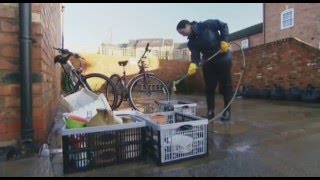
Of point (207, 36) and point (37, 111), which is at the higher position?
point (207, 36)

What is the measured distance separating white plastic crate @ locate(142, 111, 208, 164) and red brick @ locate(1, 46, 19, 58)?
4.22 ft

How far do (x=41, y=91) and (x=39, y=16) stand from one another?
0.70m

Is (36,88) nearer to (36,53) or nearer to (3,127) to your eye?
(36,53)

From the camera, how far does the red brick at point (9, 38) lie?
2.24 metres

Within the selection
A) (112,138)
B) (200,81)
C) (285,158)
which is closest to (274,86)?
(200,81)

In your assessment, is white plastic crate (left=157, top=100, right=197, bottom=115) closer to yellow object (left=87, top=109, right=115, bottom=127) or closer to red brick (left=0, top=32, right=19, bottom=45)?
yellow object (left=87, top=109, right=115, bottom=127)

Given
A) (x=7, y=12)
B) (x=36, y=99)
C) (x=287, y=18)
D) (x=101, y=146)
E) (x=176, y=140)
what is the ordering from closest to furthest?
(x=101, y=146), (x=176, y=140), (x=7, y=12), (x=36, y=99), (x=287, y=18)

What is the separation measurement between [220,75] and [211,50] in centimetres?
41

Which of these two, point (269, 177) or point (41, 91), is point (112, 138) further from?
point (269, 177)

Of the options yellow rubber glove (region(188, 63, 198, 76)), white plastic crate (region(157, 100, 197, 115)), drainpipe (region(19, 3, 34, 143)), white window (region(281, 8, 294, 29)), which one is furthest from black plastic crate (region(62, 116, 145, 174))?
white window (region(281, 8, 294, 29))

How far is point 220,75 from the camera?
3.92 meters

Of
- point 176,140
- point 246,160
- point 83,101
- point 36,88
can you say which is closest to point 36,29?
point 36,88

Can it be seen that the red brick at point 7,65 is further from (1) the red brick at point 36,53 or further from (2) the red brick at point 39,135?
(2) the red brick at point 39,135

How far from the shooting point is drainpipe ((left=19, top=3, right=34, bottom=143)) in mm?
2254
